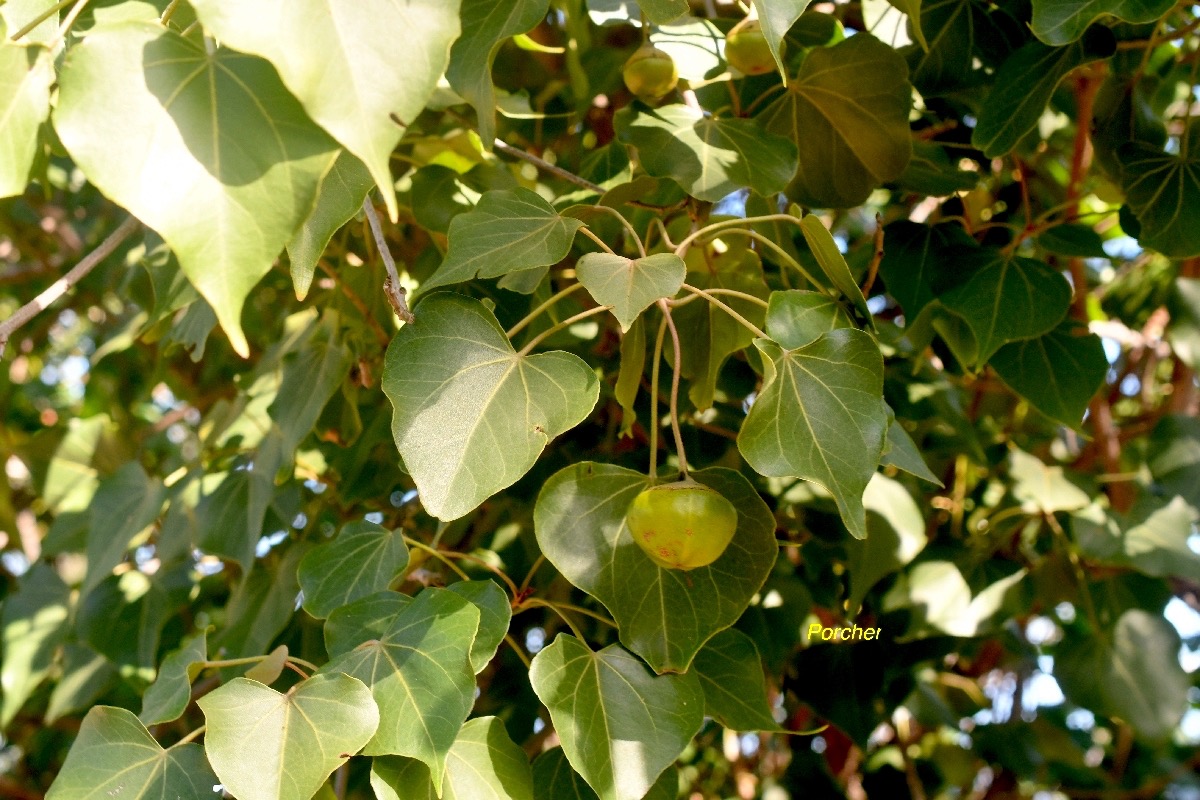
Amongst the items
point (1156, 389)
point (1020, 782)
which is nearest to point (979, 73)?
point (1156, 389)

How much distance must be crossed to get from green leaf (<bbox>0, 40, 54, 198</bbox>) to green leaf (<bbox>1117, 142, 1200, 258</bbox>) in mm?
924

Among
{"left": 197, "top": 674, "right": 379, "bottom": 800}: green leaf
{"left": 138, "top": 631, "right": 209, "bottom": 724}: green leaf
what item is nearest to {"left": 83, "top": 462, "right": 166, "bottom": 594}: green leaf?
{"left": 138, "top": 631, "right": 209, "bottom": 724}: green leaf

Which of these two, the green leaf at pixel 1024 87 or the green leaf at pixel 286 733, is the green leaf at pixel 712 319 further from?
the green leaf at pixel 286 733

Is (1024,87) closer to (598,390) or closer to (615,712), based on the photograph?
(598,390)

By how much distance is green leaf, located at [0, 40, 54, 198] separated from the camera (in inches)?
20.9

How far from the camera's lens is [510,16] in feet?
2.48

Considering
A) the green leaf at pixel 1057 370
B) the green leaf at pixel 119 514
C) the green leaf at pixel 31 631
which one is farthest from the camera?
the green leaf at pixel 31 631

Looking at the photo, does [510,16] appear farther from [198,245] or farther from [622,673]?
[622,673]

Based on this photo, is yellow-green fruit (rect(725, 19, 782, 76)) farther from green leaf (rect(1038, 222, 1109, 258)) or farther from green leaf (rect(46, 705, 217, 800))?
green leaf (rect(46, 705, 217, 800))

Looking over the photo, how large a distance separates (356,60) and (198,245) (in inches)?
4.3

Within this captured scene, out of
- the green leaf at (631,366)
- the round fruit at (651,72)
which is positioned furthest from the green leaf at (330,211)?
the round fruit at (651,72)

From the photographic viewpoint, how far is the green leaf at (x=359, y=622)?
0.69 metres

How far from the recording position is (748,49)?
0.89 m

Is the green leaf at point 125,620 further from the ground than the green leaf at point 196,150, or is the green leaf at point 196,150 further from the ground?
the green leaf at point 196,150
